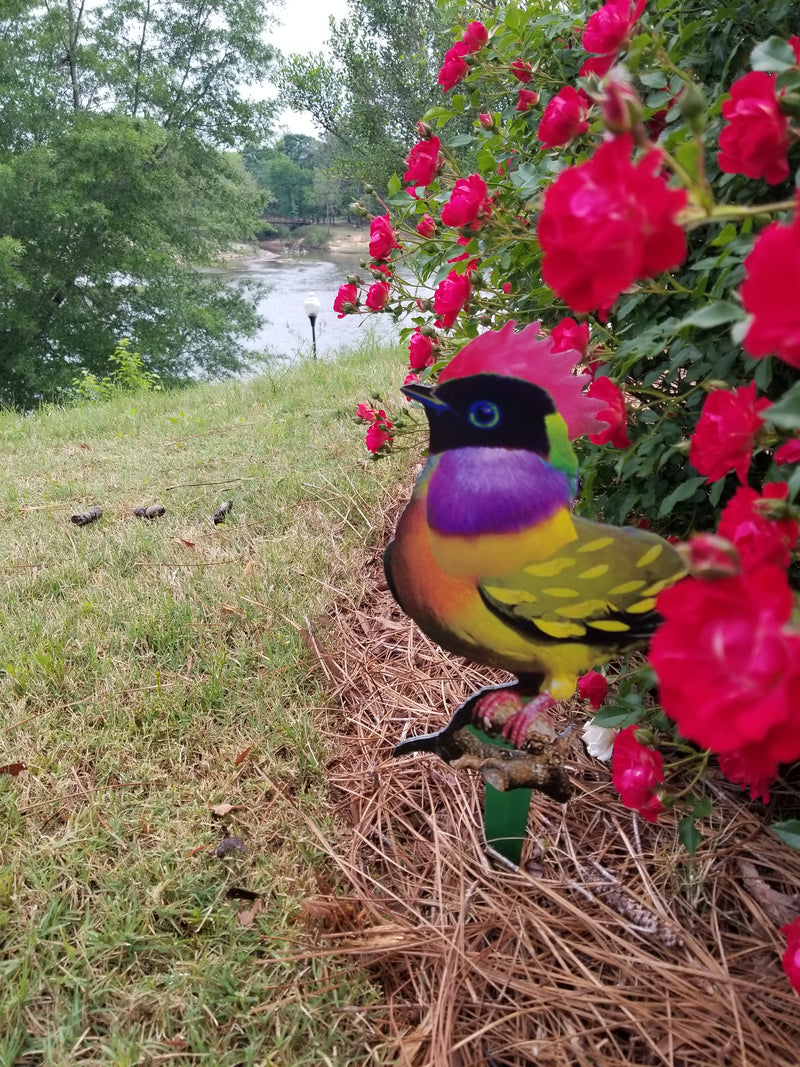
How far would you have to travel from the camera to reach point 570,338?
965mm

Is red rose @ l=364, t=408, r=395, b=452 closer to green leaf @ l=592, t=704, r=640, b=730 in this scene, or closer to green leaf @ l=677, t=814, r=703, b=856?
green leaf @ l=592, t=704, r=640, b=730

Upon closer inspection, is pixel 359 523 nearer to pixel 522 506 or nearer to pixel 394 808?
pixel 394 808

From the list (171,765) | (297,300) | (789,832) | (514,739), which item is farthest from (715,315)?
(297,300)

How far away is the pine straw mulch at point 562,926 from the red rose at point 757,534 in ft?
2.03

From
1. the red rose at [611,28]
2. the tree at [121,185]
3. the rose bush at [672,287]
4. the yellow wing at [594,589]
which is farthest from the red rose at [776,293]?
the tree at [121,185]

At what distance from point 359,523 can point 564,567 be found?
4.15 ft

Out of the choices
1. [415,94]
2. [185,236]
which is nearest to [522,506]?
[185,236]

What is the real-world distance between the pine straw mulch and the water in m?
4.59

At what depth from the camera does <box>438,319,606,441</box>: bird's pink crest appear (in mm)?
900

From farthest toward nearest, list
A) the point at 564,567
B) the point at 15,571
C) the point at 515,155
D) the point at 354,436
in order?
1. the point at 354,436
2. the point at 15,571
3. the point at 515,155
4. the point at 564,567

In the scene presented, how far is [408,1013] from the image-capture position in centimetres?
90

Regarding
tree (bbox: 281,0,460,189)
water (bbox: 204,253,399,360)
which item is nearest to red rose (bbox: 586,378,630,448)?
water (bbox: 204,253,399,360)

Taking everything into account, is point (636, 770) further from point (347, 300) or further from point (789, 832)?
point (347, 300)

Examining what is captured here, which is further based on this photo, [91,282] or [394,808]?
[91,282]
